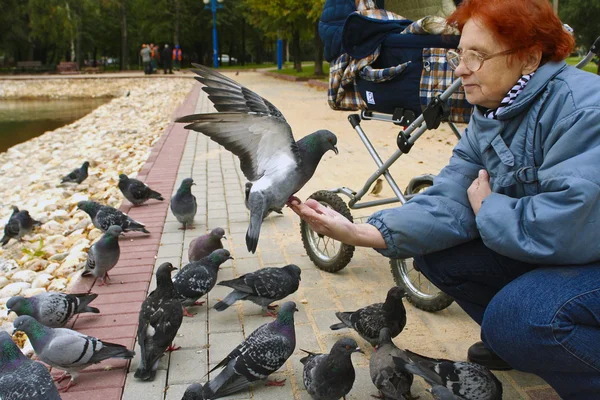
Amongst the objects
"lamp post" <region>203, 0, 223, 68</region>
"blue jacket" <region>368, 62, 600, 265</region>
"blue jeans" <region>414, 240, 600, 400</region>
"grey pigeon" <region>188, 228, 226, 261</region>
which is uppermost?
"lamp post" <region>203, 0, 223, 68</region>

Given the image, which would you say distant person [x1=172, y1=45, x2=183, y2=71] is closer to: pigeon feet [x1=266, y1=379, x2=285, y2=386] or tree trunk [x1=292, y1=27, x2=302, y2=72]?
tree trunk [x1=292, y1=27, x2=302, y2=72]

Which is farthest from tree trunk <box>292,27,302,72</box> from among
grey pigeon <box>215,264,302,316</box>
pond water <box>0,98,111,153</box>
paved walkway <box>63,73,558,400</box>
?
grey pigeon <box>215,264,302,316</box>

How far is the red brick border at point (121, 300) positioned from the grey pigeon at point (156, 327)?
18cm

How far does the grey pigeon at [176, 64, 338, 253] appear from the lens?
3.51m

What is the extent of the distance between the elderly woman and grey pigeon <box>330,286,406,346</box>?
63 cm

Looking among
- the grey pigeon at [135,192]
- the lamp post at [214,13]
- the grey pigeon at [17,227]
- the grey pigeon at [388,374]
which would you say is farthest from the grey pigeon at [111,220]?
the lamp post at [214,13]

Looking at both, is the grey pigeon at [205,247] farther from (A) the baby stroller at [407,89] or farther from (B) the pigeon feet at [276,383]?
(B) the pigeon feet at [276,383]

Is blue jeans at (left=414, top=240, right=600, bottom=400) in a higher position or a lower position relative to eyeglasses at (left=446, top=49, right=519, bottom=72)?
lower

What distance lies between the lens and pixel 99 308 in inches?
177

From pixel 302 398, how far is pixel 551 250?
5.46 feet

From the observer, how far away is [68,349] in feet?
11.7

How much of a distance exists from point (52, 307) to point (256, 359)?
164cm

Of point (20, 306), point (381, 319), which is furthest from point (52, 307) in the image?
point (381, 319)

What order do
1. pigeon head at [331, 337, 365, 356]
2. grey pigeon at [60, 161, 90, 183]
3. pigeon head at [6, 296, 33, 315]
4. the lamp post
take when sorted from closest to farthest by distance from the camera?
pigeon head at [331, 337, 365, 356] < pigeon head at [6, 296, 33, 315] < grey pigeon at [60, 161, 90, 183] < the lamp post
